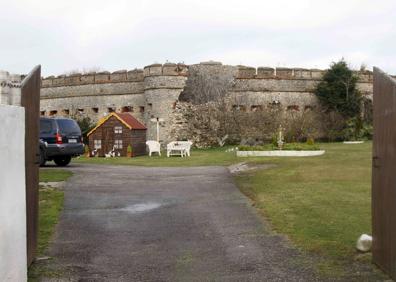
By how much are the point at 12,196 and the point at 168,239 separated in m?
3.24

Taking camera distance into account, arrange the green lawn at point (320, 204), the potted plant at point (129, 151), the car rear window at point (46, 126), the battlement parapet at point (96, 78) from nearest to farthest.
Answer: the green lawn at point (320, 204)
the car rear window at point (46, 126)
the potted plant at point (129, 151)
the battlement parapet at point (96, 78)

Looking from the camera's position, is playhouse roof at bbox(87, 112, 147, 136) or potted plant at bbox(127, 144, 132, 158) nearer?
potted plant at bbox(127, 144, 132, 158)

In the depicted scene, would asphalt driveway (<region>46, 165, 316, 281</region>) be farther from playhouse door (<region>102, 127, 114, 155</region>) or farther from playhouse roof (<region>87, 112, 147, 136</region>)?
playhouse door (<region>102, 127, 114, 155</region>)

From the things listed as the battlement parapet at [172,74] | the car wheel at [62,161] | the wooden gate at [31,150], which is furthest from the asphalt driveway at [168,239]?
the battlement parapet at [172,74]

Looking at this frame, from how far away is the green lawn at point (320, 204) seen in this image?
25.0 ft

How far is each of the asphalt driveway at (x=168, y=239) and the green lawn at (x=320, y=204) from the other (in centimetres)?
36

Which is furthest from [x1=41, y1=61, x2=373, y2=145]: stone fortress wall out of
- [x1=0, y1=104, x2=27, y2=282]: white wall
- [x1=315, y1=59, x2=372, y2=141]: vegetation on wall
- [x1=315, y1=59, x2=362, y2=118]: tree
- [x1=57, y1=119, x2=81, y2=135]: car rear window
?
[x1=0, y1=104, x2=27, y2=282]: white wall

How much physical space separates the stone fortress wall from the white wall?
29.9 meters

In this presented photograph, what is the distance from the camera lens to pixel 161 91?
35.6m

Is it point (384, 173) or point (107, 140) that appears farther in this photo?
point (107, 140)

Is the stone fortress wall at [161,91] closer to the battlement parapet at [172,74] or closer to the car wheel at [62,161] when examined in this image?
the battlement parapet at [172,74]

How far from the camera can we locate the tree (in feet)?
125

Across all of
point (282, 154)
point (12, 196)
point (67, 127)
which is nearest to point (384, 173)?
point (12, 196)

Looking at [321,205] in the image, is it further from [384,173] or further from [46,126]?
[46,126]
